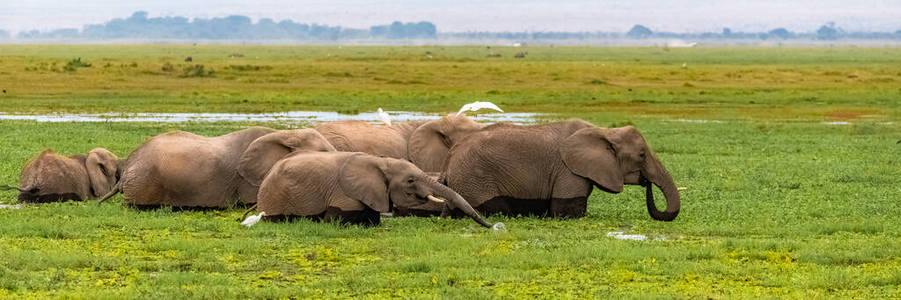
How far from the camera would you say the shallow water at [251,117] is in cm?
3909

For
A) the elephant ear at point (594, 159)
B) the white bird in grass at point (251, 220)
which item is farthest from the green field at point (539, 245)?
the elephant ear at point (594, 159)

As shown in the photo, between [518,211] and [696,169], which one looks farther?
[696,169]

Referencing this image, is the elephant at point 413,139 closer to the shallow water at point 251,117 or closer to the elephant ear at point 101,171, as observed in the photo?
the elephant ear at point 101,171

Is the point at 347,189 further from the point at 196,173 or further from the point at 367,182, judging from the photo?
the point at 196,173

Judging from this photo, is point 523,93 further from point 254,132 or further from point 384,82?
point 254,132

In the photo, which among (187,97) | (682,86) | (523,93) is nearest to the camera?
(187,97)

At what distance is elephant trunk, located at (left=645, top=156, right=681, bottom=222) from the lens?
51.8ft

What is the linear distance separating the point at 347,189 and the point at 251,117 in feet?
92.6

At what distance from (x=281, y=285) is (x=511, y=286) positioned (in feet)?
7.12

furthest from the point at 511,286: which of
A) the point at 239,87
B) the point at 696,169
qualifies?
the point at 239,87

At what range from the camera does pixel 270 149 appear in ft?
52.7

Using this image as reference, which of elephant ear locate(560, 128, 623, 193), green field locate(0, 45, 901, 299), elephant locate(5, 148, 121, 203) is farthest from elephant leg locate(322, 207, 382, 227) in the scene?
elephant locate(5, 148, 121, 203)

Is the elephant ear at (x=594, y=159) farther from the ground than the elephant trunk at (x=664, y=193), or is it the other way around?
the elephant ear at (x=594, y=159)

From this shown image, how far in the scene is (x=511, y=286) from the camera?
36.2 ft
